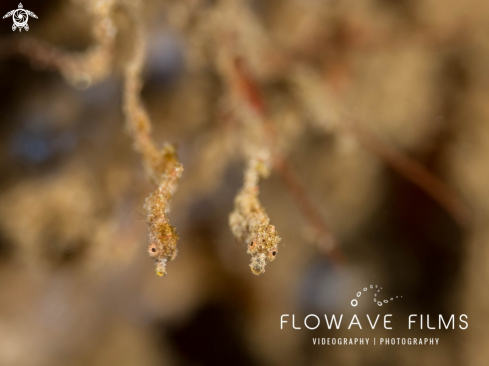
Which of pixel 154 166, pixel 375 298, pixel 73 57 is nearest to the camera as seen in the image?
pixel 154 166

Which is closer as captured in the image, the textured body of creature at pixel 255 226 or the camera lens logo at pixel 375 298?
the textured body of creature at pixel 255 226

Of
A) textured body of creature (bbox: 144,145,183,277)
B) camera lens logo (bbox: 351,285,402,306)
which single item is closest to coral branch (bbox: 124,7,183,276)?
textured body of creature (bbox: 144,145,183,277)

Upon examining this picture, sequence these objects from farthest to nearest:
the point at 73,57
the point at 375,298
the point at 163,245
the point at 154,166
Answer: the point at 375,298 < the point at 73,57 < the point at 154,166 < the point at 163,245

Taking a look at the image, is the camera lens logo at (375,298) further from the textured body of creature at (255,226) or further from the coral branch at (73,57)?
the coral branch at (73,57)

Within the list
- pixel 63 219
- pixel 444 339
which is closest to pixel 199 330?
pixel 63 219

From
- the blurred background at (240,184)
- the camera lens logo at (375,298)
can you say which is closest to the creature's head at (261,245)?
the blurred background at (240,184)

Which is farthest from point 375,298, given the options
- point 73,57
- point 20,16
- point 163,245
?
point 20,16

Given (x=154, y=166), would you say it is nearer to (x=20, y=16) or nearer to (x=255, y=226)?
(x=255, y=226)

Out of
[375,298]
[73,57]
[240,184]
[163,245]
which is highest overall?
[73,57]
